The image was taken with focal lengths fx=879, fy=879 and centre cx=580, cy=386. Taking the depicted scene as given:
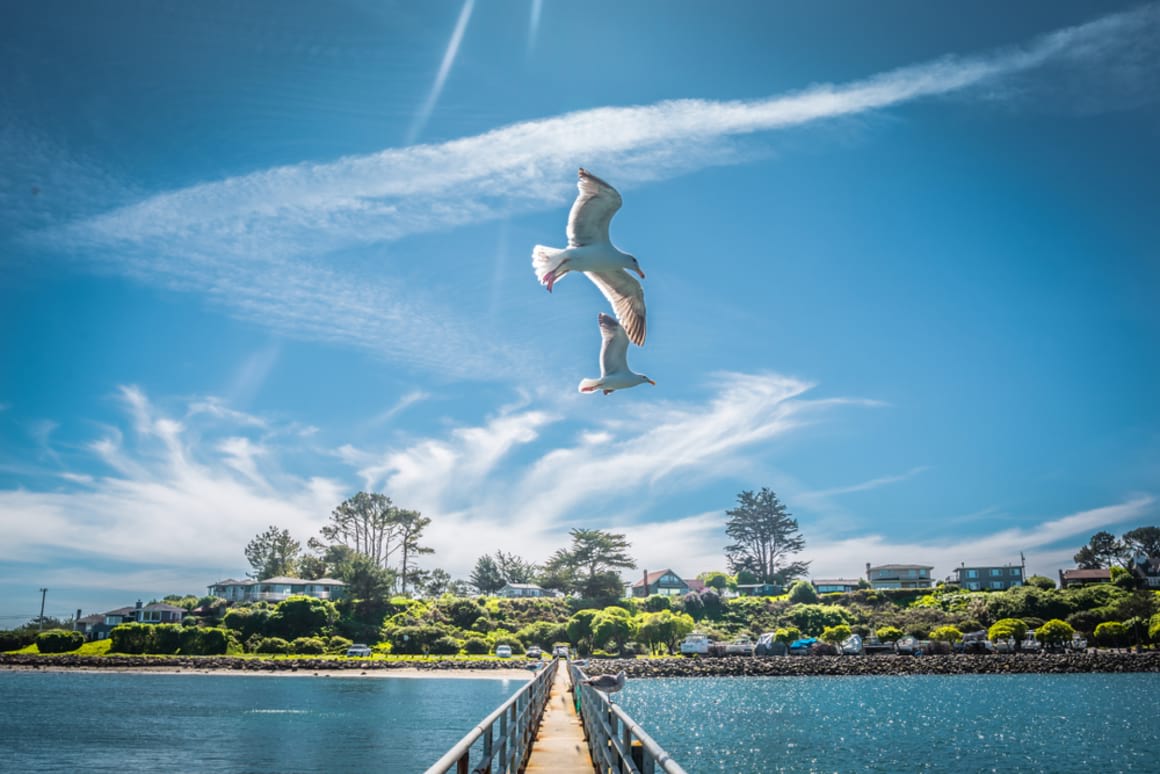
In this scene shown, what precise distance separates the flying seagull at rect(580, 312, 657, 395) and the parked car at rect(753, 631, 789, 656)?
67200 mm

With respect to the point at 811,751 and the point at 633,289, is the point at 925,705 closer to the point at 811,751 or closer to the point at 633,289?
the point at 811,751

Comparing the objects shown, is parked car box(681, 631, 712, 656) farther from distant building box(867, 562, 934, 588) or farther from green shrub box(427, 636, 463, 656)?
distant building box(867, 562, 934, 588)

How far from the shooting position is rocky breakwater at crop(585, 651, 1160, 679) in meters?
61.1

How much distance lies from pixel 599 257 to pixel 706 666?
59011 mm

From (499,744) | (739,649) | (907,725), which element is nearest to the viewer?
(499,744)

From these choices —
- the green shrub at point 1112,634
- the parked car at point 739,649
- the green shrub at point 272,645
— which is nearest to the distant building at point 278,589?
the green shrub at point 272,645

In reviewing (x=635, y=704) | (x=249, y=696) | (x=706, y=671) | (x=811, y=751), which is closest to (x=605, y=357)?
(x=811, y=751)

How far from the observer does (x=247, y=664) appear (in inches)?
2527

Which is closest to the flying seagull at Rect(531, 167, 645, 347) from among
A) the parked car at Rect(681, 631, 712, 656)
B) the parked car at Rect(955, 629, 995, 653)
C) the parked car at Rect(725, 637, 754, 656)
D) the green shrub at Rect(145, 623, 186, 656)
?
the parked car at Rect(681, 631, 712, 656)

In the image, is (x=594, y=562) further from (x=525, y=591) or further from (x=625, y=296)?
(x=625, y=296)

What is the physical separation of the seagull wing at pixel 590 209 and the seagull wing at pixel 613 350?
89 cm

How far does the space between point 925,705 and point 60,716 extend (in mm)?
39995

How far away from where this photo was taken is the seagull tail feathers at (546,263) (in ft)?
24.5

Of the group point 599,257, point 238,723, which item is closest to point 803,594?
point 238,723
